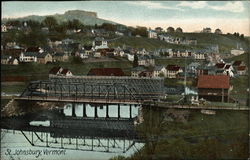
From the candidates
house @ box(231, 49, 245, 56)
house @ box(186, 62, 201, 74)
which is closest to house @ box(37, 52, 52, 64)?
house @ box(186, 62, 201, 74)

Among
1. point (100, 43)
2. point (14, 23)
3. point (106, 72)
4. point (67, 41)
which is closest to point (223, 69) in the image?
point (106, 72)

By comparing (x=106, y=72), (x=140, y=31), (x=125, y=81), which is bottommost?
(x=125, y=81)

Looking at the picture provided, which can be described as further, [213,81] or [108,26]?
[108,26]

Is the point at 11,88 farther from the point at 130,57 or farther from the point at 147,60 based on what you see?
the point at 147,60

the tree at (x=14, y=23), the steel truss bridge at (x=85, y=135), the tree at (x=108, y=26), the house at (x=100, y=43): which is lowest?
the steel truss bridge at (x=85, y=135)

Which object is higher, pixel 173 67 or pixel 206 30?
pixel 206 30

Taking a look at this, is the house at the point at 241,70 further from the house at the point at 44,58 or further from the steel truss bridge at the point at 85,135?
the house at the point at 44,58

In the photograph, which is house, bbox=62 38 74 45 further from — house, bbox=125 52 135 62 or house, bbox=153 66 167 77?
house, bbox=153 66 167 77

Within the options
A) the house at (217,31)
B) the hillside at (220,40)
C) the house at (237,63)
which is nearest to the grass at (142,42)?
the hillside at (220,40)
